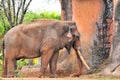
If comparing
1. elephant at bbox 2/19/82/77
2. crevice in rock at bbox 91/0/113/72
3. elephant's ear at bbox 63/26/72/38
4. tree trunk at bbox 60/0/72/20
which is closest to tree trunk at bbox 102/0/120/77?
elephant at bbox 2/19/82/77

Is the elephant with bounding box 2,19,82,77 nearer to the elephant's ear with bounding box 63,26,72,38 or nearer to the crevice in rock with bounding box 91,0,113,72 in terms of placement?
the elephant's ear with bounding box 63,26,72,38

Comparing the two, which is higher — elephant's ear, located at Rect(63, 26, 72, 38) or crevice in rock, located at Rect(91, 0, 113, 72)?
elephant's ear, located at Rect(63, 26, 72, 38)

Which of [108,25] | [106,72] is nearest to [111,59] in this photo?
[106,72]

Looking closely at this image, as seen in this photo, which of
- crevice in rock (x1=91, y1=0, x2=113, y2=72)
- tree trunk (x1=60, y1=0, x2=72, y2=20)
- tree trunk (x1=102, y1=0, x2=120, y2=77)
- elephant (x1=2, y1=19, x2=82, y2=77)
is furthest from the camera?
tree trunk (x1=60, y1=0, x2=72, y2=20)

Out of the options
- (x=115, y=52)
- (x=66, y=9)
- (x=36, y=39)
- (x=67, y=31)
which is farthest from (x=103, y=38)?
(x=36, y=39)

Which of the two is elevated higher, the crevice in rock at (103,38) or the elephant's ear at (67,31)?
the elephant's ear at (67,31)

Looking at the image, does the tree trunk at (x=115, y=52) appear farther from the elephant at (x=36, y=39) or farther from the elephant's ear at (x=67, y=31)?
the elephant's ear at (x=67, y=31)

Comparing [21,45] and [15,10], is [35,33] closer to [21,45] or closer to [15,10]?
[21,45]

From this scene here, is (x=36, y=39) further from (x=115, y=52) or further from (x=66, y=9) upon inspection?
(x=66, y=9)

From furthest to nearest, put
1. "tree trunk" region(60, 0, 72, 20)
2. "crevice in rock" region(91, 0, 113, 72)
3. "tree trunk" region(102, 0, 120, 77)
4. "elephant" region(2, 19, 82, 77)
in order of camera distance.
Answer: "tree trunk" region(60, 0, 72, 20)
"crevice in rock" region(91, 0, 113, 72)
"tree trunk" region(102, 0, 120, 77)
"elephant" region(2, 19, 82, 77)

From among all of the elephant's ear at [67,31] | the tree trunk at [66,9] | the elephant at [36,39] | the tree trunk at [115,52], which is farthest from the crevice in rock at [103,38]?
the tree trunk at [66,9]

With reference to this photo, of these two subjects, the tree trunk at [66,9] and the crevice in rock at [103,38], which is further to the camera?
the tree trunk at [66,9]

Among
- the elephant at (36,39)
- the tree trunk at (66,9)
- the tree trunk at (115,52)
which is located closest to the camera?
the elephant at (36,39)

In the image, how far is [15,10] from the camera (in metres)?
25.6
